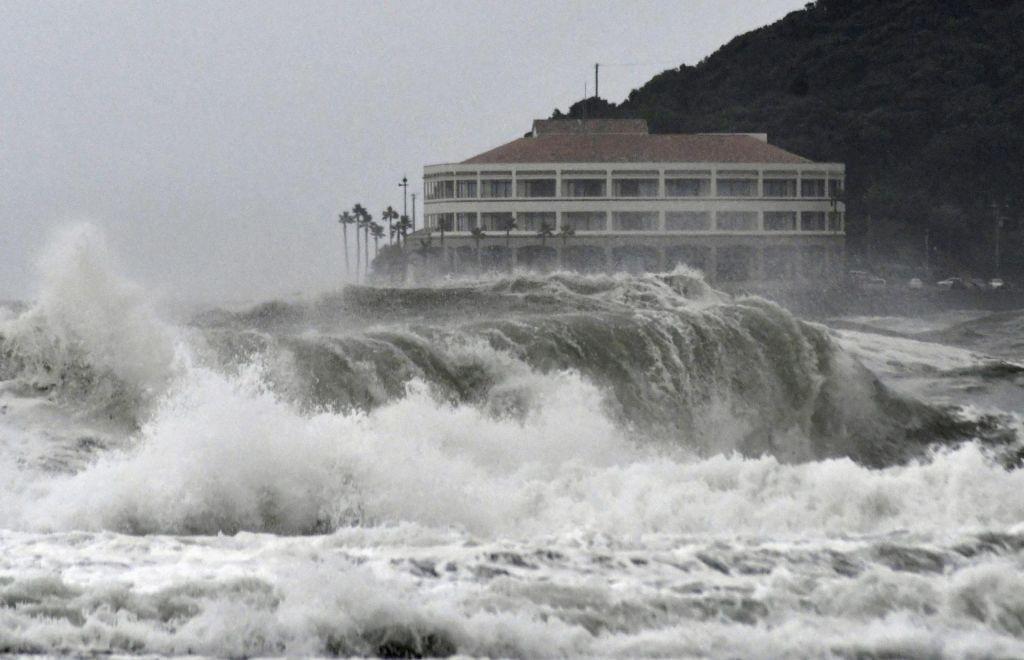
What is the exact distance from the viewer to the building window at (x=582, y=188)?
7988 centimetres

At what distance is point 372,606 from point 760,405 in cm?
1406

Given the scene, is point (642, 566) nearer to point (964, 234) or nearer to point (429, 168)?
point (429, 168)

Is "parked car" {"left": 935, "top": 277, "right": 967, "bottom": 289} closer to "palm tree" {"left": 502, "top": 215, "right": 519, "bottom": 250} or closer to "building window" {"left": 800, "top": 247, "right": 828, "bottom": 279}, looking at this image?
"building window" {"left": 800, "top": 247, "right": 828, "bottom": 279}

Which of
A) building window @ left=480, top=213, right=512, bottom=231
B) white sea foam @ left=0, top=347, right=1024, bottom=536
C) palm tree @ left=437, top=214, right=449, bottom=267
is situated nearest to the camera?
white sea foam @ left=0, top=347, right=1024, bottom=536

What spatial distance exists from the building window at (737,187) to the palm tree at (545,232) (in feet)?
29.5

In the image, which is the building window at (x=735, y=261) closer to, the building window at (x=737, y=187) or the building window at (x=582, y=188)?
the building window at (x=737, y=187)

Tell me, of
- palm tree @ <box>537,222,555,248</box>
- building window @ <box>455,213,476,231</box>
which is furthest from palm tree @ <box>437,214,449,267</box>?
palm tree @ <box>537,222,555,248</box>

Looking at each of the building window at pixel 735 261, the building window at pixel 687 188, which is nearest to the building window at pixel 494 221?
the building window at pixel 687 188

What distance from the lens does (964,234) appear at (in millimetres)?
96125

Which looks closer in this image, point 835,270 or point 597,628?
point 597,628

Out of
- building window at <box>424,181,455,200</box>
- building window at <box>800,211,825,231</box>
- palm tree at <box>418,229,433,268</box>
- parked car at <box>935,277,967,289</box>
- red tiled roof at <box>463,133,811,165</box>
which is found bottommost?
parked car at <box>935,277,967,289</box>

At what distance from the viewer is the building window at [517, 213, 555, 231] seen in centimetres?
7944

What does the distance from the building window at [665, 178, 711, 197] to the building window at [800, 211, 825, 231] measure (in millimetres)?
5699

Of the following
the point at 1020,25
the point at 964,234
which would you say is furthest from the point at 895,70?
the point at 964,234
